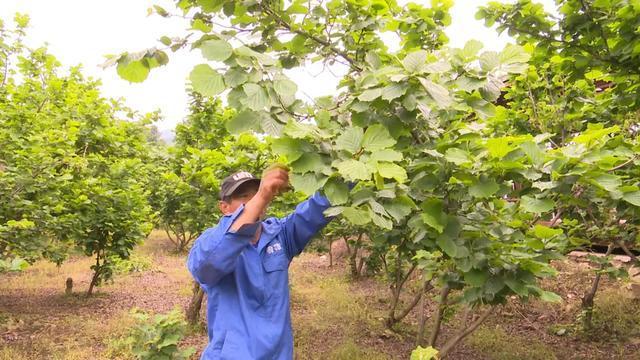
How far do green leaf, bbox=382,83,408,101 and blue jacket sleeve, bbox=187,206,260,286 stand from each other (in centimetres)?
87

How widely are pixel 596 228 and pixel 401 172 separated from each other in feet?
12.2

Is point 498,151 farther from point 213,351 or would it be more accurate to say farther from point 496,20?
point 496,20

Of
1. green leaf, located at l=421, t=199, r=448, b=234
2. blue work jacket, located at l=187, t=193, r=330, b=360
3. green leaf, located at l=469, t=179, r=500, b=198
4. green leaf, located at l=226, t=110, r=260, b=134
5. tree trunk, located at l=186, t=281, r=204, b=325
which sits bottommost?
tree trunk, located at l=186, t=281, r=204, b=325

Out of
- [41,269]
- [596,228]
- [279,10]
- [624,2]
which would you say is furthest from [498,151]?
[41,269]

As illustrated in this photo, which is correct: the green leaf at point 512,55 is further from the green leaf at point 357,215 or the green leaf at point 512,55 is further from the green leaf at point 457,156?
the green leaf at point 357,215

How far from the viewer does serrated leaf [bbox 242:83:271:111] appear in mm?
1445

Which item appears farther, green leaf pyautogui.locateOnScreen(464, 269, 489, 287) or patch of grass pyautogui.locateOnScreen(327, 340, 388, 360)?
patch of grass pyautogui.locateOnScreen(327, 340, 388, 360)

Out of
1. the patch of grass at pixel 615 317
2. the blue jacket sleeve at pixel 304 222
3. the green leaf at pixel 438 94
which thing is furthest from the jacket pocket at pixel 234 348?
the patch of grass at pixel 615 317

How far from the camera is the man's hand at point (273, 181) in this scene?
195 centimetres

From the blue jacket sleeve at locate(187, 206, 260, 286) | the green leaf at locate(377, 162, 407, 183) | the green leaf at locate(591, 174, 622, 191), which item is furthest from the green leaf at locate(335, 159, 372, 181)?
the green leaf at locate(591, 174, 622, 191)

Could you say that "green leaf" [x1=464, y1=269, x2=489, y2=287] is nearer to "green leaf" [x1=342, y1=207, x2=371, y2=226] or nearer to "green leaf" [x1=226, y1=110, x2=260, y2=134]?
"green leaf" [x1=342, y1=207, x2=371, y2=226]

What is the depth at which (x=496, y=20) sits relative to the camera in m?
3.95

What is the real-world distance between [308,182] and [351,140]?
204mm

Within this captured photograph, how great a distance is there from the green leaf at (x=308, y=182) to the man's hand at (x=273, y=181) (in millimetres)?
466
